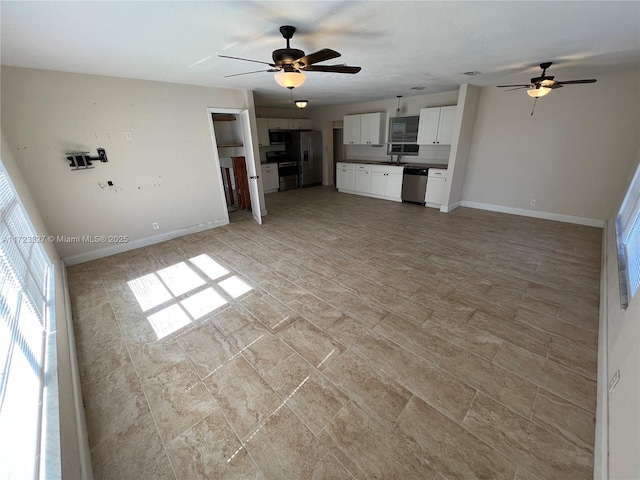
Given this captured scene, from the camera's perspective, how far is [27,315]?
1432 millimetres

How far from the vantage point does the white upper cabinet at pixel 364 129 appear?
6.60 metres

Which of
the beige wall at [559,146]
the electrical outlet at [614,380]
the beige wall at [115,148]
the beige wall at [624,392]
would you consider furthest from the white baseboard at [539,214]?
the beige wall at [115,148]

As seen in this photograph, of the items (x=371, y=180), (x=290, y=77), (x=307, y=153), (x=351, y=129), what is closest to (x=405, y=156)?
(x=371, y=180)

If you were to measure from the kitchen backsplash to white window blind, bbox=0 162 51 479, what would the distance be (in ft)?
22.1

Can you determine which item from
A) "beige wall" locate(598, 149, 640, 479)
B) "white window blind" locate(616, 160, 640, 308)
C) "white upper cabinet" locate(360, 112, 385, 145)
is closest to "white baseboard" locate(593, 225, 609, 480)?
"beige wall" locate(598, 149, 640, 479)

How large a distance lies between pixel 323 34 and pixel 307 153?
607 centimetres

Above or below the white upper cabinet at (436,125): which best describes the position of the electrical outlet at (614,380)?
below

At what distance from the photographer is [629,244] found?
2533mm

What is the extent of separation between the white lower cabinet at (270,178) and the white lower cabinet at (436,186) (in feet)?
14.4

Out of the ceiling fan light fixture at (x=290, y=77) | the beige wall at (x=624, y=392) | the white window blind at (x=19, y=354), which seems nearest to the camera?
the white window blind at (x=19, y=354)

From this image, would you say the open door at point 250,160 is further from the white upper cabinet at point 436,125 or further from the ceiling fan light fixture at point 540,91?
the ceiling fan light fixture at point 540,91

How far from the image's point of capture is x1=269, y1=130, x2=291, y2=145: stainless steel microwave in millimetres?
7578

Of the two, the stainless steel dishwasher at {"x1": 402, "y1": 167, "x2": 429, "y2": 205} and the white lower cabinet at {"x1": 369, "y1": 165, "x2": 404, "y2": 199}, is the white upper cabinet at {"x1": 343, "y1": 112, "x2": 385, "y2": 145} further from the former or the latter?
the stainless steel dishwasher at {"x1": 402, "y1": 167, "x2": 429, "y2": 205}

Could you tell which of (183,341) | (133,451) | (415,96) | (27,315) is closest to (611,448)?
(133,451)
